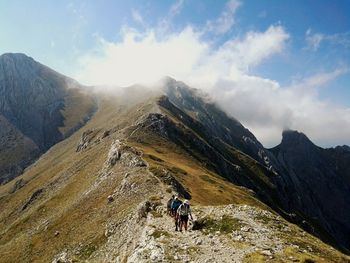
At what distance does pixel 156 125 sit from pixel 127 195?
3095 inches

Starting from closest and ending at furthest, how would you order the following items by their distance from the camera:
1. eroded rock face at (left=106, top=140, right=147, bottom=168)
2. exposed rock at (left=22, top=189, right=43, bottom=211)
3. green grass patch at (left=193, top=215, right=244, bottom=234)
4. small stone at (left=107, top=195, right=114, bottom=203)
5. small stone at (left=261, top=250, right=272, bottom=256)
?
1. small stone at (left=261, top=250, right=272, bottom=256)
2. green grass patch at (left=193, top=215, right=244, bottom=234)
3. small stone at (left=107, top=195, right=114, bottom=203)
4. eroded rock face at (left=106, top=140, right=147, bottom=168)
5. exposed rock at (left=22, top=189, right=43, bottom=211)

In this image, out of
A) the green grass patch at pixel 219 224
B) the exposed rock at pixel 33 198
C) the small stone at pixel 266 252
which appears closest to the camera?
the small stone at pixel 266 252

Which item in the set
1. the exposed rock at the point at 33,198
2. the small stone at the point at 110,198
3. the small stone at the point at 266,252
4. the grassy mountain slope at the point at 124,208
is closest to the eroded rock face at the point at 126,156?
the grassy mountain slope at the point at 124,208

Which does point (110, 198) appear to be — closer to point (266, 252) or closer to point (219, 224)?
point (219, 224)

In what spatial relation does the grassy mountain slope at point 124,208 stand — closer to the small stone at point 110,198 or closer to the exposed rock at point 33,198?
the exposed rock at point 33,198

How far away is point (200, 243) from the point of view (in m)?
33.1

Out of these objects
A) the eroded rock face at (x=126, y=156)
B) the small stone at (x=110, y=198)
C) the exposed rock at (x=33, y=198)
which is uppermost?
the eroded rock face at (x=126, y=156)

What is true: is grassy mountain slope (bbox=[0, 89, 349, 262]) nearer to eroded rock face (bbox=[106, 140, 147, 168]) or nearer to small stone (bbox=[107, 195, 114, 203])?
eroded rock face (bbox=[106, 140, 147, 168])

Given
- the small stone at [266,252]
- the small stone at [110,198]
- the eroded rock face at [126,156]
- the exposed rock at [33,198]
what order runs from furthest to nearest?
the exposed rock at [33,198], the eroded rock face at [126,156], the small stone at [110,198], the small stone at [266,252]

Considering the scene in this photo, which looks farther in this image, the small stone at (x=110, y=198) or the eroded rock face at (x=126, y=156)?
the eroded rock face at (x=126, y=156)

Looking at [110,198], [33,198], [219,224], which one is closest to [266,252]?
[219,224]

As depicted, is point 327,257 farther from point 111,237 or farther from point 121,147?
point 121,147

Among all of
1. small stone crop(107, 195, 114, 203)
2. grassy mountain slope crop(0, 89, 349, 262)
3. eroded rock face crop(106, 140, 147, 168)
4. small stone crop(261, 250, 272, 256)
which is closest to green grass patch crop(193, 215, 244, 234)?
grassy mountain slope crop(0, 89, 349, 262)

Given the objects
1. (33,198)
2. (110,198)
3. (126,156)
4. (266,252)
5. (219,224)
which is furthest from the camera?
(33,198)
